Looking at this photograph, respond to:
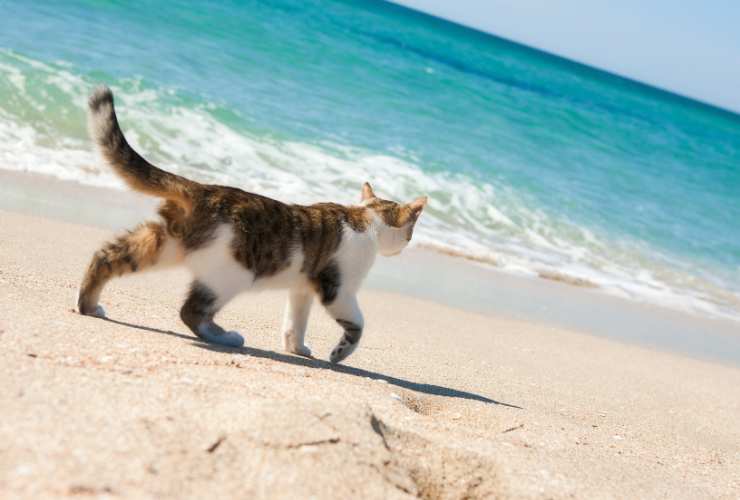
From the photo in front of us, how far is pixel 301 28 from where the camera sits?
26203mm

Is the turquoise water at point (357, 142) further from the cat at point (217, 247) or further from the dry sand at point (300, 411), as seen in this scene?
the dry sand at point (300, 411)

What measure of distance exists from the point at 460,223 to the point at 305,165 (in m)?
2.33

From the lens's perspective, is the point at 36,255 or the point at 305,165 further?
the point at 305,165

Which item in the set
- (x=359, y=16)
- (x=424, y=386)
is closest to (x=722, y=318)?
(x=424, y=386)

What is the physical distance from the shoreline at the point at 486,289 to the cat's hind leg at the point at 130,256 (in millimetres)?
2980

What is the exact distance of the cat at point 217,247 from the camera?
3721 mm

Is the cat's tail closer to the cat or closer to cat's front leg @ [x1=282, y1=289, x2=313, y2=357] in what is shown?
the cat

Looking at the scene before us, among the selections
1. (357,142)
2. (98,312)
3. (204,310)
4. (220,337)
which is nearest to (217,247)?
(204,310)

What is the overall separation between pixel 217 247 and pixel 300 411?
132 cm

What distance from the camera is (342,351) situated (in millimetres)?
4359

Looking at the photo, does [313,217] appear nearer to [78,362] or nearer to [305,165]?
[78,362]

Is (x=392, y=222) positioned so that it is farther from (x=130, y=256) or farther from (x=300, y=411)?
(x=300, y=411)

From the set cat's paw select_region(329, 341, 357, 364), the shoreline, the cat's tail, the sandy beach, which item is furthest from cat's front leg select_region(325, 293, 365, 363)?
the shoreline

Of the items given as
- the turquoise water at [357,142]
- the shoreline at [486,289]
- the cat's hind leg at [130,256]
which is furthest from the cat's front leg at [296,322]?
the shoreline at [486,289]
